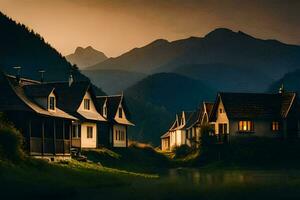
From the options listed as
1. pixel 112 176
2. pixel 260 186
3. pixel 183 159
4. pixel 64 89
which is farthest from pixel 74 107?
pixel 260 186

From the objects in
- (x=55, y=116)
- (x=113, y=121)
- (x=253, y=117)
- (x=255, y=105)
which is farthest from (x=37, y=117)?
(x=255, y=105)

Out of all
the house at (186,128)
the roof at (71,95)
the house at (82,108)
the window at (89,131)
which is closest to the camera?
the house at (82,108)

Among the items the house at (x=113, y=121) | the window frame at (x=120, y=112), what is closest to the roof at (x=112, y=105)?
the house at (x=113, y=121)

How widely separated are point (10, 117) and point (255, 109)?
47.2m

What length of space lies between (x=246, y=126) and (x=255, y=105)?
141 inches

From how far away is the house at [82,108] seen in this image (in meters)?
85.9

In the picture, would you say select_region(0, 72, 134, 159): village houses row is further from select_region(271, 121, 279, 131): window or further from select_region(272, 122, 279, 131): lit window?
select_region(272, 122, 279, 131): lit window

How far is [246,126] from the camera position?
99.9m

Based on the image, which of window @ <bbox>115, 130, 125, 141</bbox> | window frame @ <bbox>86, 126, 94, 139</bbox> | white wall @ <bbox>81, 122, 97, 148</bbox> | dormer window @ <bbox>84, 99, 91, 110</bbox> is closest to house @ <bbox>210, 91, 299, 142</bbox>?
window @ <bbox>115, 130, 125, 141</bbox>

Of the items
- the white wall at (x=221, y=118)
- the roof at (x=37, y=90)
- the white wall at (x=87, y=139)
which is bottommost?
the white wall at (x=87, y=139)

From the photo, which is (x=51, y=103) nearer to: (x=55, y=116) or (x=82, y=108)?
(x=55, y=116)

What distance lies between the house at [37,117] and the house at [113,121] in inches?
941

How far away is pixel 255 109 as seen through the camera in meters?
101

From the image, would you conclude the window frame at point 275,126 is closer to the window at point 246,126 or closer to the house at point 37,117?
the window at point 246,126
